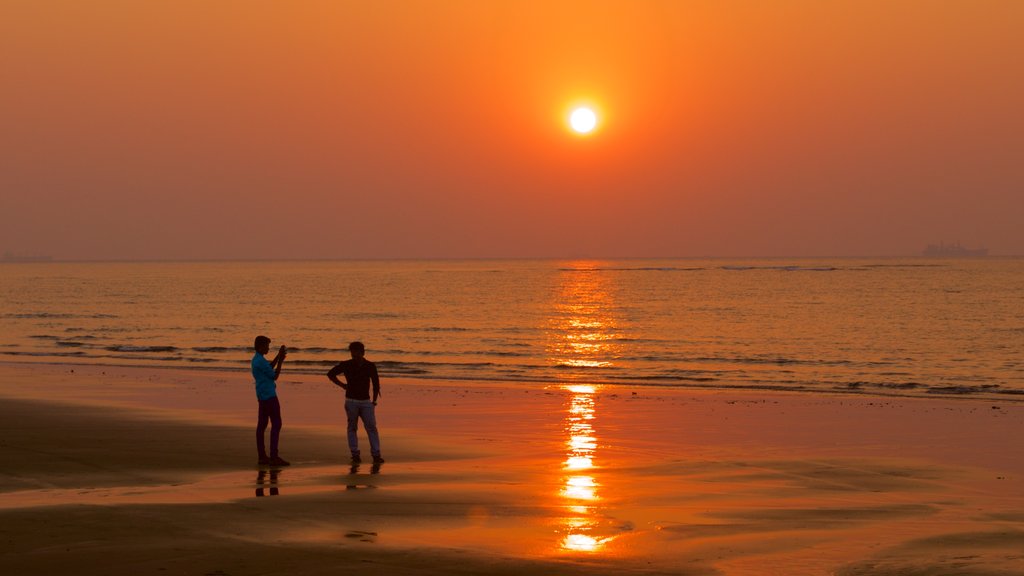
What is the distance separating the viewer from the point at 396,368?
1634 inches

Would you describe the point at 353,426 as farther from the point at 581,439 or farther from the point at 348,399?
the point at 581,439

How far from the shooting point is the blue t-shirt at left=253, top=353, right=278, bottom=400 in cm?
1733

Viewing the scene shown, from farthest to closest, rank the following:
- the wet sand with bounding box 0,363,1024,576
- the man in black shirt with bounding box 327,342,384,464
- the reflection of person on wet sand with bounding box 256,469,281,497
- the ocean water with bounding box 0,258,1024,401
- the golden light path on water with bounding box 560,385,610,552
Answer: the ocean water with bounding box 0,258,1024,401 → the man in black shirt with bounding box 327,342,384,464 → the reflection of person on wet sand with bounding box 256,469,281,497 → the golden light path on water with bounding box 560,385,610,552 → the wet sand with bounding box 0,363,1024,576

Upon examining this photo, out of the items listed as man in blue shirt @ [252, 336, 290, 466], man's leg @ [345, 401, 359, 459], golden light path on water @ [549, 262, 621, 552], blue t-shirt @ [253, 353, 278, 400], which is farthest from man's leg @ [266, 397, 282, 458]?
golden light path on water @ [549, 262, 621, 552]

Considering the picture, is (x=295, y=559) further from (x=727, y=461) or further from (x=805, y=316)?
(x=805, y=316)

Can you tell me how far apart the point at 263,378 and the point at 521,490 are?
4771 mm

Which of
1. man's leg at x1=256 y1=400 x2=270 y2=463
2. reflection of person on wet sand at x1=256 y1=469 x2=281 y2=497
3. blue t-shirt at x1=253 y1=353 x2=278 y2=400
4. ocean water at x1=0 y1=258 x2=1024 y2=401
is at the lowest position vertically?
reflection of person on wet sand at x1=256 y1=469 x2=281 y2=497

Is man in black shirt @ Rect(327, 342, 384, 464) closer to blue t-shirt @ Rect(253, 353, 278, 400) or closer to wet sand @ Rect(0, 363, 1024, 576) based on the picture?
wet sand @ Rect(0, 363, 1024, 576)

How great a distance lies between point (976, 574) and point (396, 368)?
31978 millimetres

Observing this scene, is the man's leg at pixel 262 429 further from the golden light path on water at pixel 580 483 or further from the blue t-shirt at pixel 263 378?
the golden light path on water at pixel 580 483

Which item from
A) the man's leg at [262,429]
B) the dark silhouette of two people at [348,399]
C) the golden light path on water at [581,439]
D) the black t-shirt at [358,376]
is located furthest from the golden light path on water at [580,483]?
the man's leg at [262,429]

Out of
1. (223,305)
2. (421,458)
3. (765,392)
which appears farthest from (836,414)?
(223,305)

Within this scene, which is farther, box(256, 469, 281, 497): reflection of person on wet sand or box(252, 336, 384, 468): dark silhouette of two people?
box(252, 336, 384, 468): dark silhouette of two people

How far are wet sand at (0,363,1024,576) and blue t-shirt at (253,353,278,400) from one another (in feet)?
3.66
